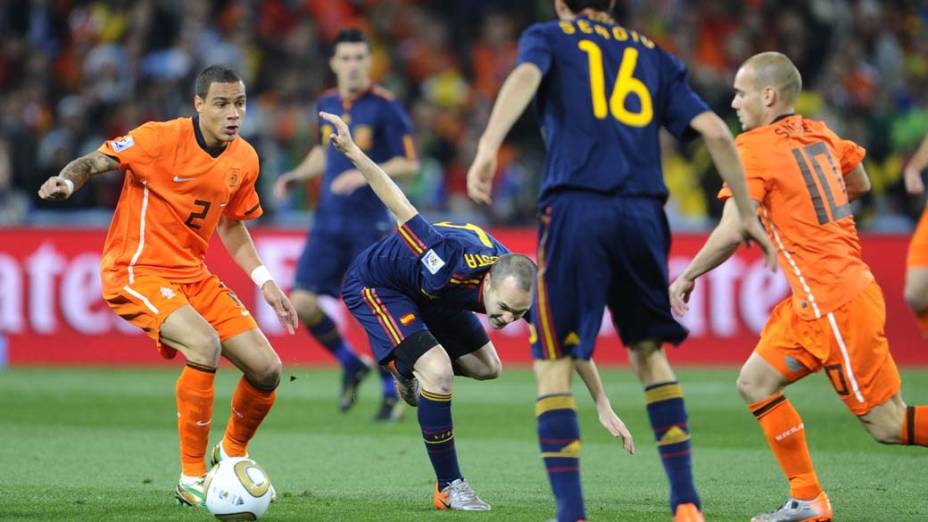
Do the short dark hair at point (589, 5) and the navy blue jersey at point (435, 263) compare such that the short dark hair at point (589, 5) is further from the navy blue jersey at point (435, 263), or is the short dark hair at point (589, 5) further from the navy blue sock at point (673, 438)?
the navy blue jersey at point (435, 263)

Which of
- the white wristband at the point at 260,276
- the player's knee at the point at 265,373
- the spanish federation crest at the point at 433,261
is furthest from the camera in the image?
the white wristband at the point at 260,276

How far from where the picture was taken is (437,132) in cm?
1795

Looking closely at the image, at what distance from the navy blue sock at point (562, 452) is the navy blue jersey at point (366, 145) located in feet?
20.3

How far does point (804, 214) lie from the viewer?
644 cm

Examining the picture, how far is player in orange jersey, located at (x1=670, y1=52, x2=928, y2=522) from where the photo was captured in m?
6.34

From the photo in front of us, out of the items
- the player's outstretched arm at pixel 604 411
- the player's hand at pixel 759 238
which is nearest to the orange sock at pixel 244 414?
the player's outstretched arm at pixel 604 411

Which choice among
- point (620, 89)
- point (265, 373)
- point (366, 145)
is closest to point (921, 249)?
point (620, 89)

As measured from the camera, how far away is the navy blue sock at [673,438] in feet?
18.0

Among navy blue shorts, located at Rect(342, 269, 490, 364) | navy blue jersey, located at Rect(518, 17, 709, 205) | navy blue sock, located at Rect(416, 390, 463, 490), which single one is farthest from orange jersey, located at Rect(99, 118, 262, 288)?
navy blue jersey, located at Rect(518, 17, 709, 205)

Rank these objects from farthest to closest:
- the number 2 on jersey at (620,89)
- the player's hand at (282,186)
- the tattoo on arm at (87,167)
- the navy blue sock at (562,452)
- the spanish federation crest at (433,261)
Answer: the player's hand at (282,186)
the spanish federation crest at (433,261)
the tattoo on arm at (87,167)
the number 2 on jersey at (620,89)
the navy blue sock at (562,452)

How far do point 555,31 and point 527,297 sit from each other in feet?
4.92

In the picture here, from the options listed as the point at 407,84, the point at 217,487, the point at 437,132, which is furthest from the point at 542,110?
the point at 407,84

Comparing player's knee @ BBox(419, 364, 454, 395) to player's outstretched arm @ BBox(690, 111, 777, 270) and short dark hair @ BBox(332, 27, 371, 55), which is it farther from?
short dark hair @ BBox(332, 27, 371, 55)

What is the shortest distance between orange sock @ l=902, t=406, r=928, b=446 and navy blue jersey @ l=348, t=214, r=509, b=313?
212 cm
